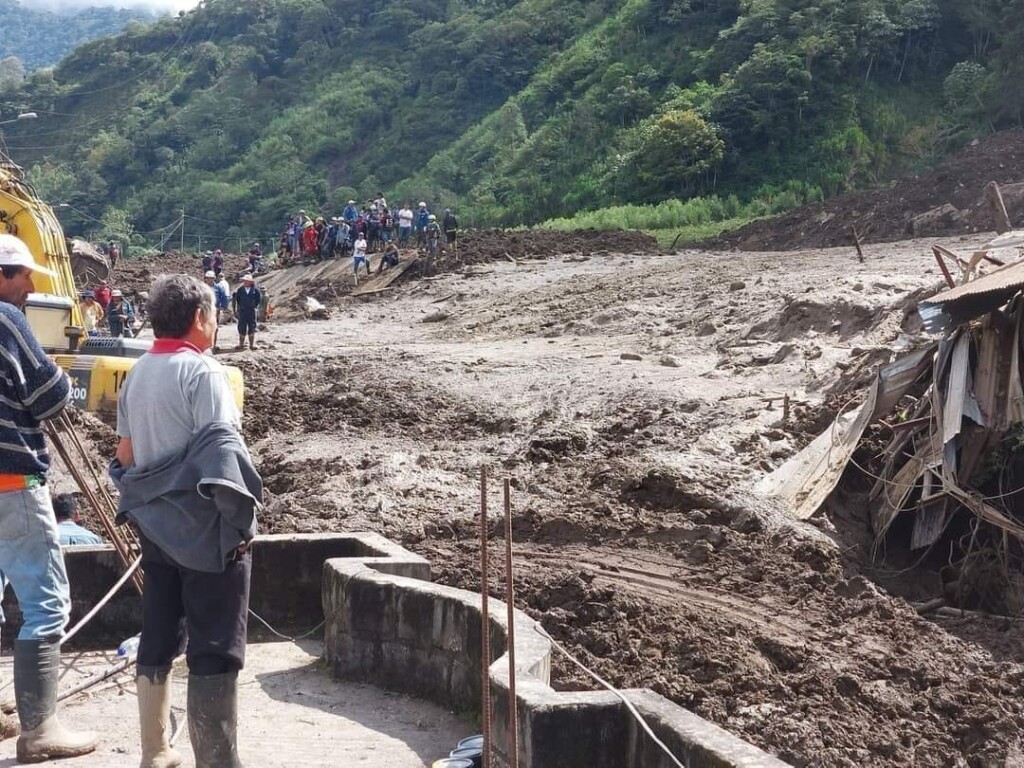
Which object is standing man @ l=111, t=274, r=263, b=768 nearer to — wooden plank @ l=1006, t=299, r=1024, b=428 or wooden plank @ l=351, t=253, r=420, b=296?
wooden plank @ l=1006, t=299, r=1024, b=428

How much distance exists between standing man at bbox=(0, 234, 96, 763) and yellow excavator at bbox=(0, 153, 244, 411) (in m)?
6.06

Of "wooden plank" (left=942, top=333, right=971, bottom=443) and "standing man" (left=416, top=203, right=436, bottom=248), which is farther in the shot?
"standing man" (left=416, top=203, right=436, bottom=248)

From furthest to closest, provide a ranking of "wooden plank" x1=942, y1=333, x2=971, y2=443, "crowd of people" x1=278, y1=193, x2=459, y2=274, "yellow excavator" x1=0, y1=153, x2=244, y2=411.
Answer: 1. "crowd of people" x1=278, y1=193, x2=459, y2=274
2. "yellow excavator" x1=0, y1=153, x2=244, y2=411
3. "wooden plank" x1=942, y1=333, x2=971, y2=443

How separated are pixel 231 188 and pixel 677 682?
61168 millimetres

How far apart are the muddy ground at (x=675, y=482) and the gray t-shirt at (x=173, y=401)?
7.66ft

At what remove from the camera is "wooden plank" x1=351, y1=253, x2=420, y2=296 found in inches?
1078

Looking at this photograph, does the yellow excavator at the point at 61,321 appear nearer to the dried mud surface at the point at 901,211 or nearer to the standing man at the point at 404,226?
the dried mud surface at the point at 901,211

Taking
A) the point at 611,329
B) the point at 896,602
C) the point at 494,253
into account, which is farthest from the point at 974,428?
the point at 494,253

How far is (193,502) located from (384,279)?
23.9 metres

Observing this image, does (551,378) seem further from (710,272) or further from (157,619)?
(157,619)

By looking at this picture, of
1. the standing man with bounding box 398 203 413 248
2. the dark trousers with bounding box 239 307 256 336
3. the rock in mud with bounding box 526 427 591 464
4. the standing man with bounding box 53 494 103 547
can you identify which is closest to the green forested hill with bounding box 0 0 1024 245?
the standing man with bounding box 398 203 413 248

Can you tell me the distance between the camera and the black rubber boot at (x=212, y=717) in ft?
14.1

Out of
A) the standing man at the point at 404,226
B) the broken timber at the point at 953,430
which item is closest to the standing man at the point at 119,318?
the standing man at the point at 404,226

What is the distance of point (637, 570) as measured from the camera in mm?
8445
